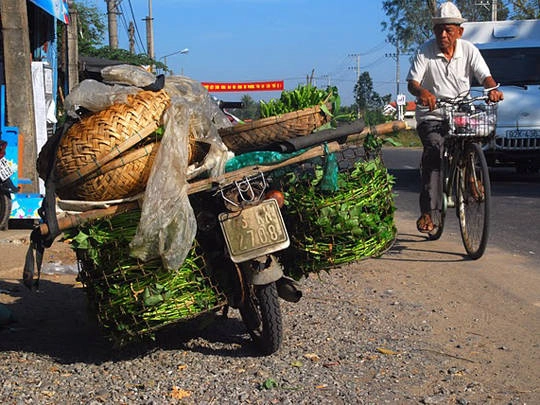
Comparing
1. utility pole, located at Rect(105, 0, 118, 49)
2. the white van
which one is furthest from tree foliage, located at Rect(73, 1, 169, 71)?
the white van

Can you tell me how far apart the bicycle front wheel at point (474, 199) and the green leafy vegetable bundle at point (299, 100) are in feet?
7.52

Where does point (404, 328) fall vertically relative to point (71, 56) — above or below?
below

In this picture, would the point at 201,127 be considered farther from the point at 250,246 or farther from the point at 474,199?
the point at 474,199

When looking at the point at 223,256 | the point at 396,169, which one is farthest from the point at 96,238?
the point at 396,169

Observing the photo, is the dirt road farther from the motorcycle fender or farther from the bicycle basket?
the bicycle basket

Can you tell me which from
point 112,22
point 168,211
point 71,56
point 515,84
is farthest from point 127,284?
point 112,22

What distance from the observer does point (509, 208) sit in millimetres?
10125

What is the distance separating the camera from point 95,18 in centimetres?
3984

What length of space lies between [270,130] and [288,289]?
873 mm

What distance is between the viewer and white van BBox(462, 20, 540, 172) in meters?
12.6

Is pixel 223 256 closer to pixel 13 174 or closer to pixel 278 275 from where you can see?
pixel 278 275

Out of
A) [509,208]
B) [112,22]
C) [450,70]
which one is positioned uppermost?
[112,22]

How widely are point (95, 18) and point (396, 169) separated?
26.7 metres

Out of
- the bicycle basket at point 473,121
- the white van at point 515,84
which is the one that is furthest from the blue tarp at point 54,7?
the bicycle basket at point 473,121
